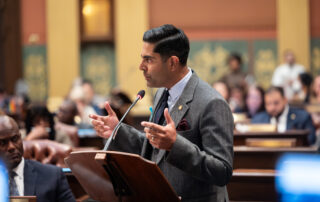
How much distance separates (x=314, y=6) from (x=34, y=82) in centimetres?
624

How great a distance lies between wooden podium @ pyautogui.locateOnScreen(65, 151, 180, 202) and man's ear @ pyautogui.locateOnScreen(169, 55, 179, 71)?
55 centimetres

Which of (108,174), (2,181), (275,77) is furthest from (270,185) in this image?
(275,77)

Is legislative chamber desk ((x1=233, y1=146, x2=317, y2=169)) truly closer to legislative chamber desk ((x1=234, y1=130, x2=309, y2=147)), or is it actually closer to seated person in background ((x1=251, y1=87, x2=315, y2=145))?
legislative chamber desk ((x1=234, y1=130, x2=309, y2=147))

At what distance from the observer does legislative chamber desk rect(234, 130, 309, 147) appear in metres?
6.37

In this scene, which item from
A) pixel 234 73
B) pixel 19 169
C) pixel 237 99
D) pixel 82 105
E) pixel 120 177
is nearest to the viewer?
pixel 120 177

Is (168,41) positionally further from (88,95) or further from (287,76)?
(287,76)

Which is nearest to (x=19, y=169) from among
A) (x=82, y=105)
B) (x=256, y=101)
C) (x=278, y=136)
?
(x=278, y=136)

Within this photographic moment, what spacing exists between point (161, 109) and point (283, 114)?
4.61m

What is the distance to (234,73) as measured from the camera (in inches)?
471

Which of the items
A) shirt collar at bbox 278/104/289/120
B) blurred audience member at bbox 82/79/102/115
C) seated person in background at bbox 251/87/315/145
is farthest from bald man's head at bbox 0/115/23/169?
blurred audience member at bbox 82/79/102/115

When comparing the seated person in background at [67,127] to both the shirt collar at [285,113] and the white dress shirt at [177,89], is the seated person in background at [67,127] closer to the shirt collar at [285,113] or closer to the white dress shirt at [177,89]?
the shirt collar at [285,113]

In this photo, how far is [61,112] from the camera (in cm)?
695

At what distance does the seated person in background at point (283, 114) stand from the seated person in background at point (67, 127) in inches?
90.7

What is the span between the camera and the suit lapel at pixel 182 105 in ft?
8.43
